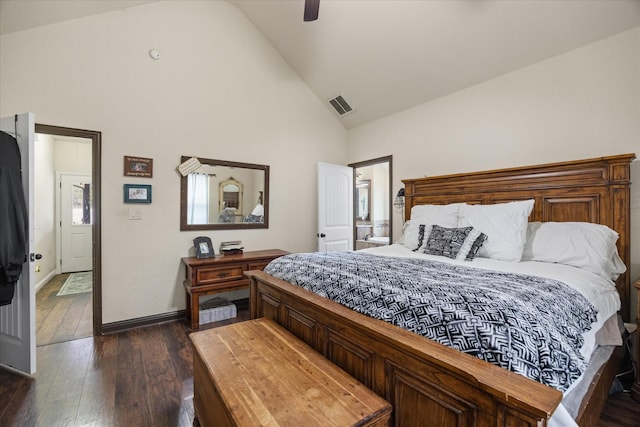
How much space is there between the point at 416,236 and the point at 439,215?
1.03ft

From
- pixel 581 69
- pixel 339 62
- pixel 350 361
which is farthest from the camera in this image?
pixel 339 62

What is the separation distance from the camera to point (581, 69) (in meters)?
2.40

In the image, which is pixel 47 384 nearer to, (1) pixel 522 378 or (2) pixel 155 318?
(2) pixel 155 318

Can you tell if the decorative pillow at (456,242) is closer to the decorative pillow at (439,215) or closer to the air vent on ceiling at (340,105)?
the decorative pillow at (439,215)

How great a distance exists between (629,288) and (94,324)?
4.66 m

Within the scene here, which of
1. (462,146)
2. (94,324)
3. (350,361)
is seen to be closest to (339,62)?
(462,146)

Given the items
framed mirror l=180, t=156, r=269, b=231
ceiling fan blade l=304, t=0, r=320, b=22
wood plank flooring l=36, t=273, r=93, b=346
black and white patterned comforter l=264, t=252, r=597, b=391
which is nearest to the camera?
black and white patterned comforter l=264, t=252, r=597, b=391

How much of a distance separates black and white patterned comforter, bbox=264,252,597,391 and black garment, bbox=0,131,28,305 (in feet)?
6.77

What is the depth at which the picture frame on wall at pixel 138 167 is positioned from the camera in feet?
9.75

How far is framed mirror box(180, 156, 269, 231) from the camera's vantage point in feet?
11.0

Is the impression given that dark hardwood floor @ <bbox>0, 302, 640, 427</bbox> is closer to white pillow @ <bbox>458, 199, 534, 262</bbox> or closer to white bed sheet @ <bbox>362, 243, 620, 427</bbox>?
white bed sheet @ <bbox>362, 243, 620, 427</bbox>

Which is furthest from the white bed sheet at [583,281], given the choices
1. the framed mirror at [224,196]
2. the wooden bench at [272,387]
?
the framed mirror at [224,196]

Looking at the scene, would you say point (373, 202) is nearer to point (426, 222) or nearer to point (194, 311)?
point (426, 222)

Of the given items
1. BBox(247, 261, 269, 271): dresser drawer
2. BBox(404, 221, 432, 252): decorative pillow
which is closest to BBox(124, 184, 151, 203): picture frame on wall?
BBox(247, 261, 269, 271): dresser drawer
